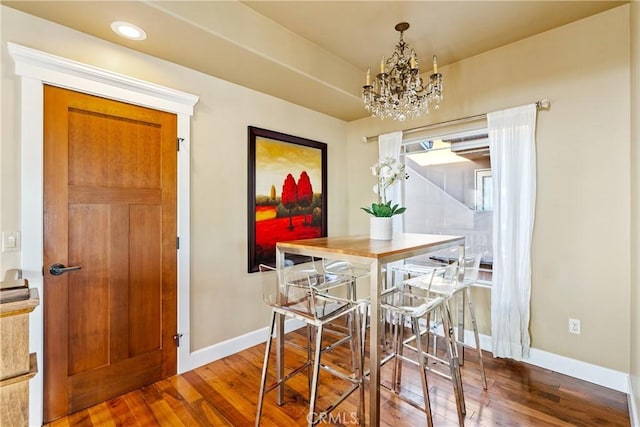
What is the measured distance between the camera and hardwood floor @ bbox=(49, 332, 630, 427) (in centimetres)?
189

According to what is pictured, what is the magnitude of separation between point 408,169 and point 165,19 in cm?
276

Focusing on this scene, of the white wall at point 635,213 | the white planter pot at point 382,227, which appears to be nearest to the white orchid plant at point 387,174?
the white planter pot at point 382,227

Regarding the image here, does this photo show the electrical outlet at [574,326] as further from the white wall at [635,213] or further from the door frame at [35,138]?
the door frame at [35,138]

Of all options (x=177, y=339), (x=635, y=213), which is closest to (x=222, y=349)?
(x=177, y=339)

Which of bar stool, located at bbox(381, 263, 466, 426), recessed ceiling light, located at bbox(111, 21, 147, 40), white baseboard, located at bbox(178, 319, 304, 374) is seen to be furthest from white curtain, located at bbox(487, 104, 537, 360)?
recessed ceiling light, located at bbox(111, 21, 147, 40)

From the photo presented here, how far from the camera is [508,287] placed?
2605mm

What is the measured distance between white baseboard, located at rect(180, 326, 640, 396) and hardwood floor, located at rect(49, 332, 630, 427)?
0.19 feet

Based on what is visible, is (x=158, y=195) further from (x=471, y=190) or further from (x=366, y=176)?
(x=471, y=190)

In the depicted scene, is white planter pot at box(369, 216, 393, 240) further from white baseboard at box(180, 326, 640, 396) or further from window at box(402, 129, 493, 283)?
white baseboard at box(180, 326, 640, 396)

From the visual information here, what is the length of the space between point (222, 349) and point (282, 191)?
1.67 metres

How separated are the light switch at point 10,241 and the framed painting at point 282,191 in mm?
1613

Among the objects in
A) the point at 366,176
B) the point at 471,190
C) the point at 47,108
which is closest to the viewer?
the point at 47,108

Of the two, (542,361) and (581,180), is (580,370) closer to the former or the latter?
(542,361)

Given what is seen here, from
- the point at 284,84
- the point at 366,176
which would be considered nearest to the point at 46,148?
the point at 284,84
